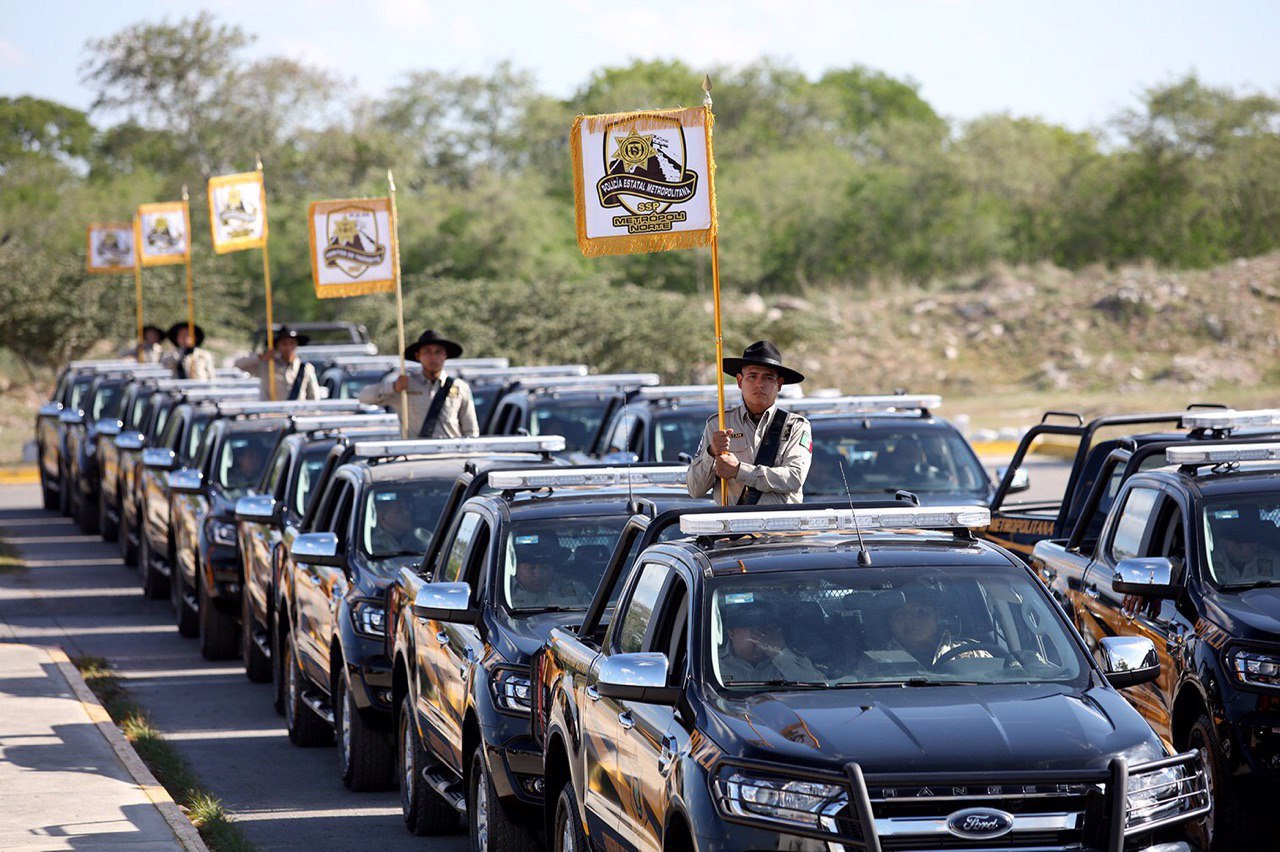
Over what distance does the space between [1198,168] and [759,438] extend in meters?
49.4

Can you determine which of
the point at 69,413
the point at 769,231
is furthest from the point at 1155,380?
the point at 69,413

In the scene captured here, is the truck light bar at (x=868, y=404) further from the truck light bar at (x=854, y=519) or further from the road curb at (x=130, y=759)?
the truck light bar at (x=854, y=519)

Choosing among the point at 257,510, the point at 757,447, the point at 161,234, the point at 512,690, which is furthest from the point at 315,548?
the point at 161,234

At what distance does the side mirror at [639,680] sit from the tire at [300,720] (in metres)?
6.34

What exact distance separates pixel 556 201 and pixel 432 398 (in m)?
48.3

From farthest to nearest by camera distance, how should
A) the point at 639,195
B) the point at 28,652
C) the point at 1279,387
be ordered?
the point at 1279,387 → the point at 28,652 → the point at 639,195

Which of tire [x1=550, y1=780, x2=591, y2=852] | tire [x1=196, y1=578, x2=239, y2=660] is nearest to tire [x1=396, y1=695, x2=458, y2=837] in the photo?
tire [x1=550, y1=780, x2=591, y2=852]

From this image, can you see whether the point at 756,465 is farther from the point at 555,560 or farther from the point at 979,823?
the point at 979,823

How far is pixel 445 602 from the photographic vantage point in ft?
27.8

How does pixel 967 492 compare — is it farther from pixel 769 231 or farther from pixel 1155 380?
pixel 769 231

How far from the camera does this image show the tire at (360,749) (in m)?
10.7

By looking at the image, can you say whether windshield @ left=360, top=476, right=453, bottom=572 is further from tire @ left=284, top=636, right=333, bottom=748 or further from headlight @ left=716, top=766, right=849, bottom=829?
headlight @ left=716, top=766, right=849, bottom=829

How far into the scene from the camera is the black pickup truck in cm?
802

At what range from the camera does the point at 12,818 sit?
31.4 ft
